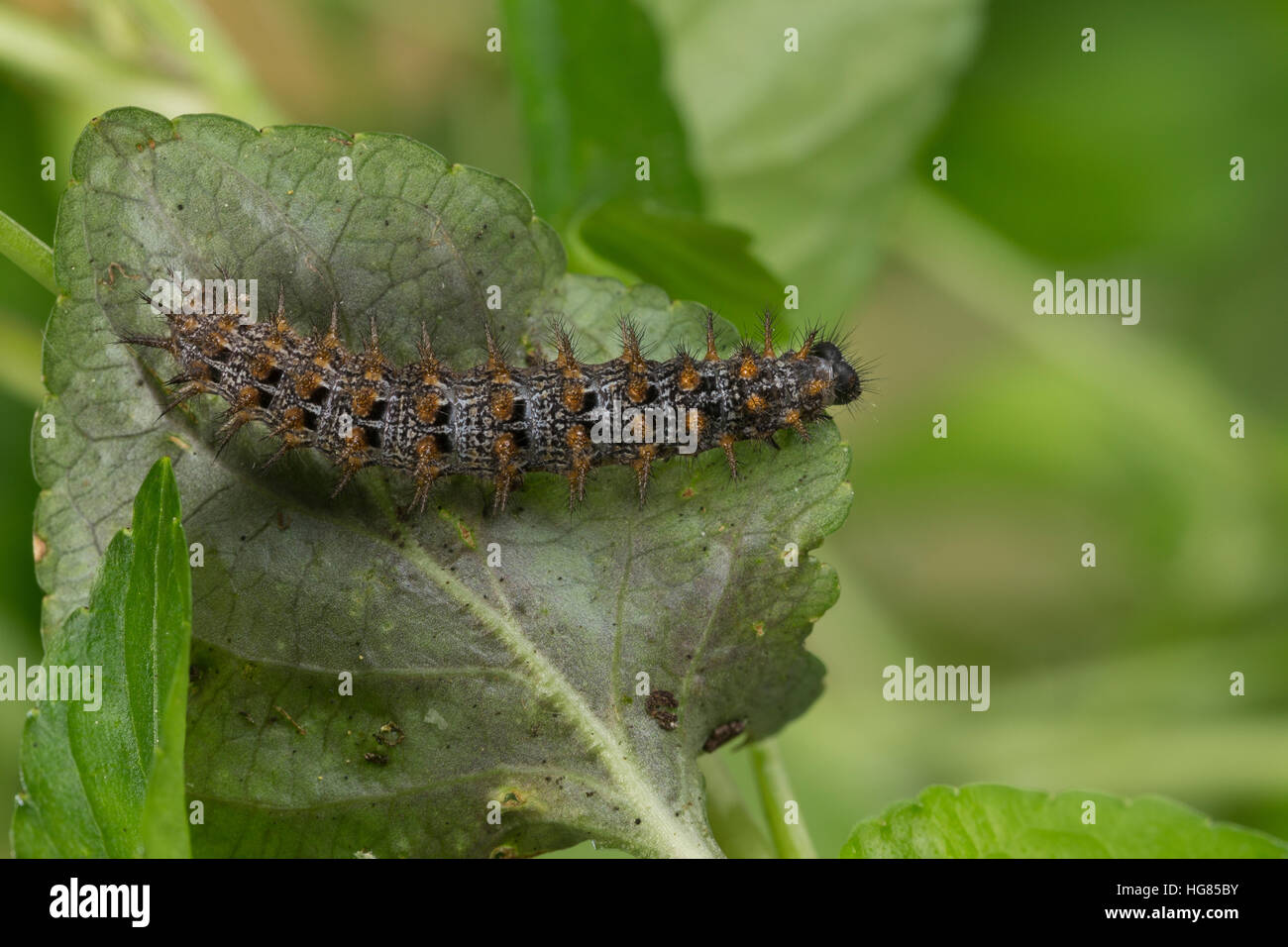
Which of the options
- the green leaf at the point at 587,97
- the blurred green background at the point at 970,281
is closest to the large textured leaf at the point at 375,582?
the green leaf at the point at 587,97

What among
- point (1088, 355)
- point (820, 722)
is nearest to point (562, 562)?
point (820, 722)

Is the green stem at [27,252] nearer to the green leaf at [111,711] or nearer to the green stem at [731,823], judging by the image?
the green leaf at [111,711]

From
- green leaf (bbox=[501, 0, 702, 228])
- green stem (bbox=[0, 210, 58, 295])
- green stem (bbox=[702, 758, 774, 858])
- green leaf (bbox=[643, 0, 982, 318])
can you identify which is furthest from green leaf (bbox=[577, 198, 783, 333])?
green stem (bbox=[702, 758, 774, 858])

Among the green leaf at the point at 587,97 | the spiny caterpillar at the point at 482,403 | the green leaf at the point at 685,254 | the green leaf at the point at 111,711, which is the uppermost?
the green leaf at the point at 587,97

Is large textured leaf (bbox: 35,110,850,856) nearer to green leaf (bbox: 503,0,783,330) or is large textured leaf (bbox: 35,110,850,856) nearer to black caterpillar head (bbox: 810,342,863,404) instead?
green leaf (bbox: 503,0,783,330)

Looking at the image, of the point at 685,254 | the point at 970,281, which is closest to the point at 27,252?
the point at 685,254
